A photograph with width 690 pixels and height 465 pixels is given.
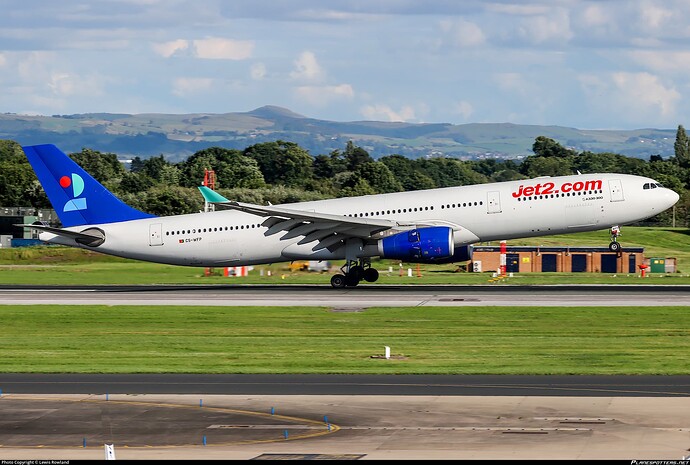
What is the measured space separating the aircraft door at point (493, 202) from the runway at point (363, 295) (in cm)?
382

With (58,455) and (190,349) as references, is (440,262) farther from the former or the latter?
(58,455)

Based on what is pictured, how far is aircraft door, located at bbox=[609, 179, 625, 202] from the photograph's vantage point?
49781mm

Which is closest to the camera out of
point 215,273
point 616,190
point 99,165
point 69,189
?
point 616,190

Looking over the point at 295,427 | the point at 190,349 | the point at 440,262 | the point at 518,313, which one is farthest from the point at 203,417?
the point at 440,262

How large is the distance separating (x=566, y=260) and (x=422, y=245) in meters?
30.1

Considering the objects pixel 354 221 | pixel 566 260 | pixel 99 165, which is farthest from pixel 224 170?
pixel 354 221

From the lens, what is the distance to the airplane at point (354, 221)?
1956 inches

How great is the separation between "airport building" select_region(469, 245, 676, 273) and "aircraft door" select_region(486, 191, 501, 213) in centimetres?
2352

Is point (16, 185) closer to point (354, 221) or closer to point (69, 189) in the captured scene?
point (69, 189)

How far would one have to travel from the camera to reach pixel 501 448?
19.5 metres

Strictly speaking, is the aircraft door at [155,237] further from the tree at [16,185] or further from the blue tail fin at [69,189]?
the tree at [16,185]

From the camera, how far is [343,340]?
35375 millimetres

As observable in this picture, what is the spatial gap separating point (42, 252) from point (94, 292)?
97.0 feet

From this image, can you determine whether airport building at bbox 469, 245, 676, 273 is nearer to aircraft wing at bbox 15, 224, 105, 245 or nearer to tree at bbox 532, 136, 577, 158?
aircraft wing at bbox 15, 224, 105, 245
